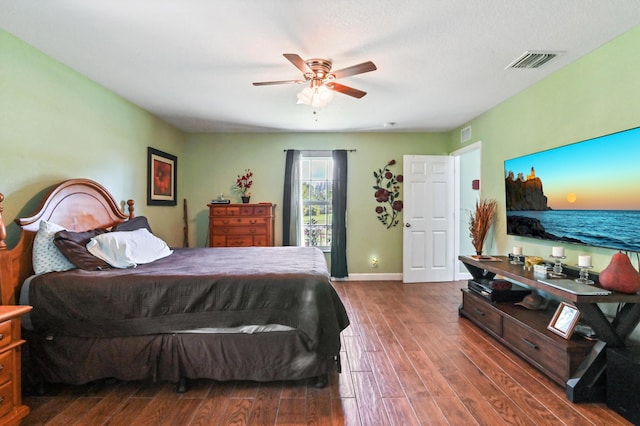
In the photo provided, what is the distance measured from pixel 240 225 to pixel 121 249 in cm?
218

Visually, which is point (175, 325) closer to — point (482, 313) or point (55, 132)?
point (55, 132)

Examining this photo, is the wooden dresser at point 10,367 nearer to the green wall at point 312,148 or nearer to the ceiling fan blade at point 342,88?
the ceiling fan blade at point 342,88

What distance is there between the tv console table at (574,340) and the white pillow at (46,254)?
3.39 m

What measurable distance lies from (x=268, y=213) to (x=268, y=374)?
9.03 ft

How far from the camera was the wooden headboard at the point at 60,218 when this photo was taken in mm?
1981

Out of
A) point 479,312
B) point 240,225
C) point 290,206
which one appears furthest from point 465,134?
point 240,225

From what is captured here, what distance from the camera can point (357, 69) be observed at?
222cm

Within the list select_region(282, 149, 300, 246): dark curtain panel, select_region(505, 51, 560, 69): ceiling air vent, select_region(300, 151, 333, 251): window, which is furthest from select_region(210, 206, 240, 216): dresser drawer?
select_region(505, 51, 560, 69): ceiling air vent

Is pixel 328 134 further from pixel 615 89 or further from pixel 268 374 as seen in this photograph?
pixel 268 374

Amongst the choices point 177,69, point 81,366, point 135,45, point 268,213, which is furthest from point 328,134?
point 81,366

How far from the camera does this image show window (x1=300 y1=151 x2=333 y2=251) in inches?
200

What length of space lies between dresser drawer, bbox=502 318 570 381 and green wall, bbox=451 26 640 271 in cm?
72

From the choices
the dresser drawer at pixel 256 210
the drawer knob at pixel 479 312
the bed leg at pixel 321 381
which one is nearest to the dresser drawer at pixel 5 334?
the bed leg at pixel 321 381

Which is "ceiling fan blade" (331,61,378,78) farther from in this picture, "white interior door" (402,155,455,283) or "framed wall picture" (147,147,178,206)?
"framed wall picture" (147,147,178,206)
